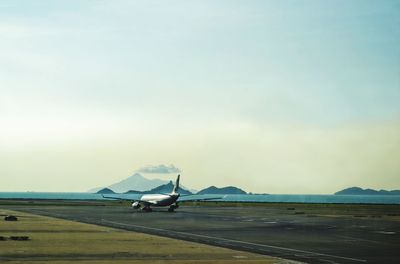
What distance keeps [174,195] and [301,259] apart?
274 ft

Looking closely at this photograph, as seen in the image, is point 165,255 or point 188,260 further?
point 165,255

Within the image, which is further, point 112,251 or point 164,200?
point 164,200

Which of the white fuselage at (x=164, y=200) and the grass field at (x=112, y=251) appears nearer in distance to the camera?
the grass field at (x=112, y=251)

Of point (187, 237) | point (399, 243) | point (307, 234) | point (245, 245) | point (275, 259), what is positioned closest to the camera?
point (275, 259)

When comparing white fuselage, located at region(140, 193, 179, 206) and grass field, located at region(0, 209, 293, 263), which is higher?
white fuselage, located at region(140, 193, 179, 206)

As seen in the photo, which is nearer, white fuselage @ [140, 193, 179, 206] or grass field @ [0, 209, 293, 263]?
grass field @ [0, 209, 293, 263]

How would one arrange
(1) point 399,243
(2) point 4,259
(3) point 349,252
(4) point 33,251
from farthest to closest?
(1) point 399,243
(3) point 349,252
(4) point 33,251
(2) point 4,259

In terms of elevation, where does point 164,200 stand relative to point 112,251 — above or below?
above

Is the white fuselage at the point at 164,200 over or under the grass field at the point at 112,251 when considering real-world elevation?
over

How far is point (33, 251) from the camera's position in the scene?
35.5m

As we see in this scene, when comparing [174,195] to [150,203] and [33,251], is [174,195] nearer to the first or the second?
[150,203]

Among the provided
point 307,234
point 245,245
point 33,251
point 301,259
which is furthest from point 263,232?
point 33,251

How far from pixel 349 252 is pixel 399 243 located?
360 inches

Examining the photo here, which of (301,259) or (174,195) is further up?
(174,195)
